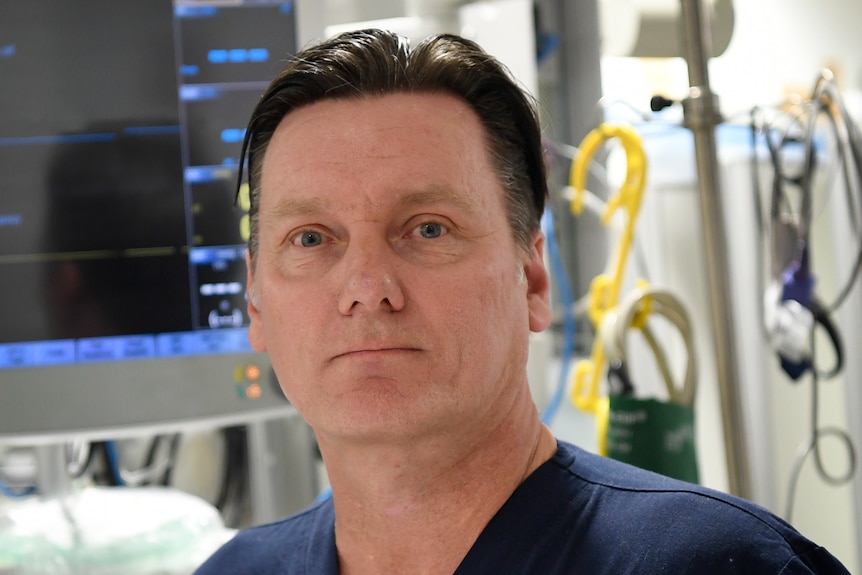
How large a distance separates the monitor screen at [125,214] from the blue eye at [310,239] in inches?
13.7

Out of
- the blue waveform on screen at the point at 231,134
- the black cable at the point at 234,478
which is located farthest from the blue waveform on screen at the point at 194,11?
the black cable at the point at 234,478

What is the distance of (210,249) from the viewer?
4.08 ft

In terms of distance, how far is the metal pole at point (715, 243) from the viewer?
4.00 feet

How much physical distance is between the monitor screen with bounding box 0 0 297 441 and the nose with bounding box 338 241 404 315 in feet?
1.40

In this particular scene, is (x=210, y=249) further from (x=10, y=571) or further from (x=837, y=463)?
(x=837, y=463)

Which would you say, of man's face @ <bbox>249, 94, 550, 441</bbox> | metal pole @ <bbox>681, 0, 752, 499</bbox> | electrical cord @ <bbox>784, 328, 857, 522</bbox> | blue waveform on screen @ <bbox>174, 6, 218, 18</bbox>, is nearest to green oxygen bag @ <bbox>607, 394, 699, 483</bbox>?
metal pole @ <bbox>681, 0, 752, 499</bbox>

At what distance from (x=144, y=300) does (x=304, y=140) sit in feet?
1.32

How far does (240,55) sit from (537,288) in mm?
523

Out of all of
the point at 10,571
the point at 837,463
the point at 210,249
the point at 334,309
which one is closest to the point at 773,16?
the point at 837,463

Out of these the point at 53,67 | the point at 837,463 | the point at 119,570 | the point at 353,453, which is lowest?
the point at 837,463

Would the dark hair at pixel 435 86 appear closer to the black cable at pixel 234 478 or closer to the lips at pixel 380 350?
the lips at pixel 380 350

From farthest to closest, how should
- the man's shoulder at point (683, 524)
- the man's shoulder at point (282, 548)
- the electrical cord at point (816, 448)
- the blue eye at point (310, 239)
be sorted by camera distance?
the electrical cord at point (816, 448) → the man's shoulder at point (282, 548) → the blue eye at point (310, 239) → the man's shoulder at point (683, 524)

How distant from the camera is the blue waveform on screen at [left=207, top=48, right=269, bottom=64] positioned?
4.12 feet

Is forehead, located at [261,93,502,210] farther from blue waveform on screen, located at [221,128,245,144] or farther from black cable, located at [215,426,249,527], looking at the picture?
black cable, located at [215,426,249,527]
